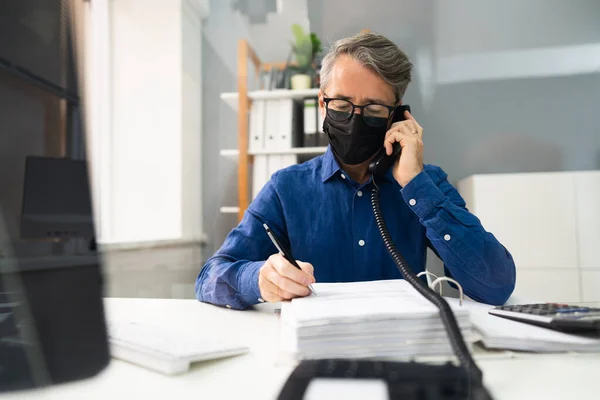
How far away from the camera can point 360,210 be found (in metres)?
1.13

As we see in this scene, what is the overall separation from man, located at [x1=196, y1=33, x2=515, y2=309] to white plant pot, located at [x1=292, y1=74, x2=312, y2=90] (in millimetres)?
1200

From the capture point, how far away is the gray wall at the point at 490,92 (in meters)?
2.49

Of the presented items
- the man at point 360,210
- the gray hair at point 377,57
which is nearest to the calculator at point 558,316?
the man at point 360,210

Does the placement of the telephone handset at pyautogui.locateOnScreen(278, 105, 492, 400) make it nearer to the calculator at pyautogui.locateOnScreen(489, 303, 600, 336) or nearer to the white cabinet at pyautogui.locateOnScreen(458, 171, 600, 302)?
the calculator at pyautogui.locateOnScreen(489, 303, 600, 336)

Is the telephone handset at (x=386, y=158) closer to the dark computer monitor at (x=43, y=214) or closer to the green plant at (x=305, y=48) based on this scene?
the dark computer monitor at (x=43, y=214)

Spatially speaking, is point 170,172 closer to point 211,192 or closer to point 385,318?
point 211,192

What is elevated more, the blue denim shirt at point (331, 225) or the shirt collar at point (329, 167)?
the shirt collar at point (329, 167)

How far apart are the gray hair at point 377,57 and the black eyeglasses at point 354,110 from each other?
8cm

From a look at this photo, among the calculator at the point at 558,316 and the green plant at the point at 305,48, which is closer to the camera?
the calculator at the point at 558,316

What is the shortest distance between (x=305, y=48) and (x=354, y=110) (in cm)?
162

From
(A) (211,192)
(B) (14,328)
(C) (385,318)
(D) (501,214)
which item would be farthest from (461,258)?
(A) (211,192)

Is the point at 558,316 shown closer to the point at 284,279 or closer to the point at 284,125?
the point at 284,279

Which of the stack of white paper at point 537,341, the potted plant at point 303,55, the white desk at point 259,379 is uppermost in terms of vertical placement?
the potted plant at point 303,55

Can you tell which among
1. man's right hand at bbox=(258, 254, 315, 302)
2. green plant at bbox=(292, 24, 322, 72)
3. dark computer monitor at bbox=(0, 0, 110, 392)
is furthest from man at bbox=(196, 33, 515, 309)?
green plant at bbox=(292, 24, 322, 72)
